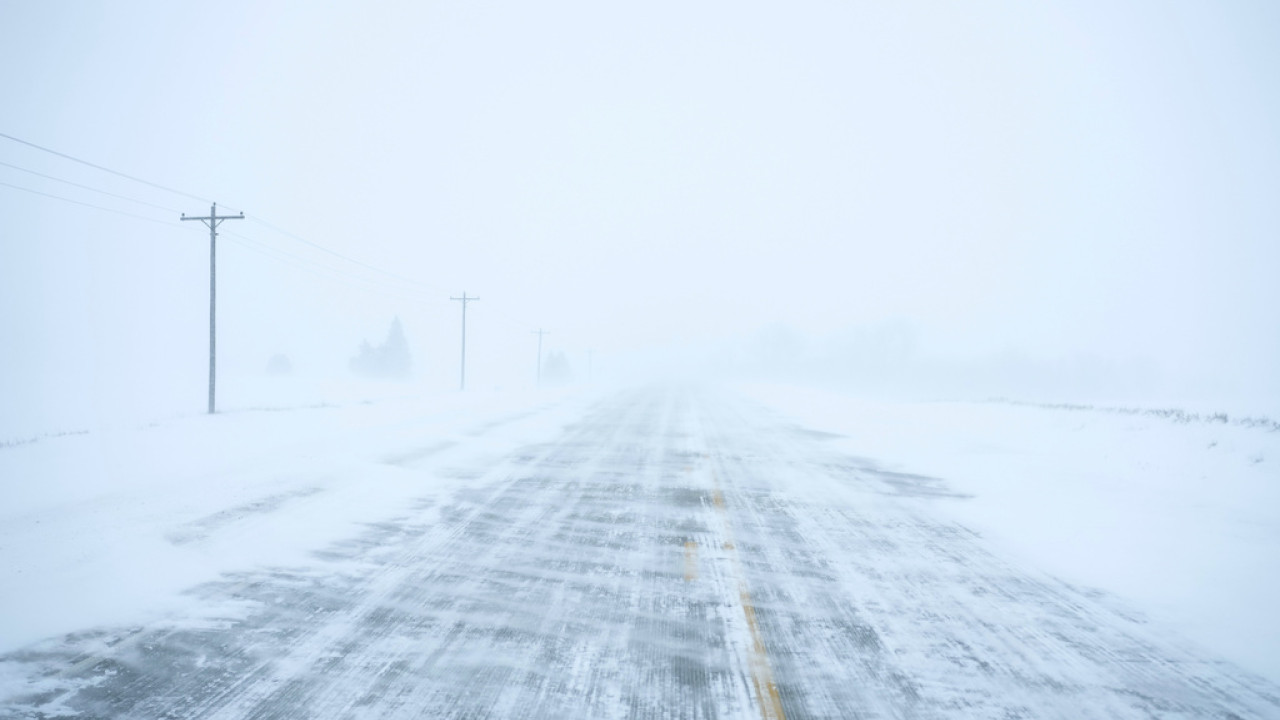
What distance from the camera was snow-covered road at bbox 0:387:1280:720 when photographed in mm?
3727

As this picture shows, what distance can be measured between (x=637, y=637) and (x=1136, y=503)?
380 inches

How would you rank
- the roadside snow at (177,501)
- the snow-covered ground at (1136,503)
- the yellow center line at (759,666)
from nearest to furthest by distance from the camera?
the yellow center line at (759,666)
the roadside snow at (177,501)
the snow-covered ground at (1136,503)

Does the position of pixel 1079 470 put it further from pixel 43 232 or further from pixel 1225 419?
pixel 43 232

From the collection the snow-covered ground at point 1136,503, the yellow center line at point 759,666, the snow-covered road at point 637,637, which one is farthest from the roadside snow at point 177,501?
the snow-covered ground at point 1136,503

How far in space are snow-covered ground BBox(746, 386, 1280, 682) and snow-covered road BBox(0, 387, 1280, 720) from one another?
2.40 feet

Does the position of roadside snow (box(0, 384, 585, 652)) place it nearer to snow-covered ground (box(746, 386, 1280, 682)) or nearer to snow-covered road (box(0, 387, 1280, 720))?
snow-covered road (box(0, 387, 1280, 720))

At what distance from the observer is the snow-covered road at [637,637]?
3727 mm

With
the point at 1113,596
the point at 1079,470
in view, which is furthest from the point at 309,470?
the point at 1079,470

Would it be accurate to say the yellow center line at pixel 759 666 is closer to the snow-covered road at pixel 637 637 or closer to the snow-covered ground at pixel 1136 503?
the snow-covered road at pixel 637 637

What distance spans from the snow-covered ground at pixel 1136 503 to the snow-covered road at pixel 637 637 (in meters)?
0.73

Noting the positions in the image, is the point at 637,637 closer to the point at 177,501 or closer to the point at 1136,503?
the point at 177,501

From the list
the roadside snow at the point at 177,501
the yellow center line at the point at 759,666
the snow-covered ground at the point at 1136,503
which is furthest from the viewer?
the snow-covered ground at the point at 1136,503

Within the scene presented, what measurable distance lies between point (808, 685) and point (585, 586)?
2.27m

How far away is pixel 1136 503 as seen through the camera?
979 centimetres
